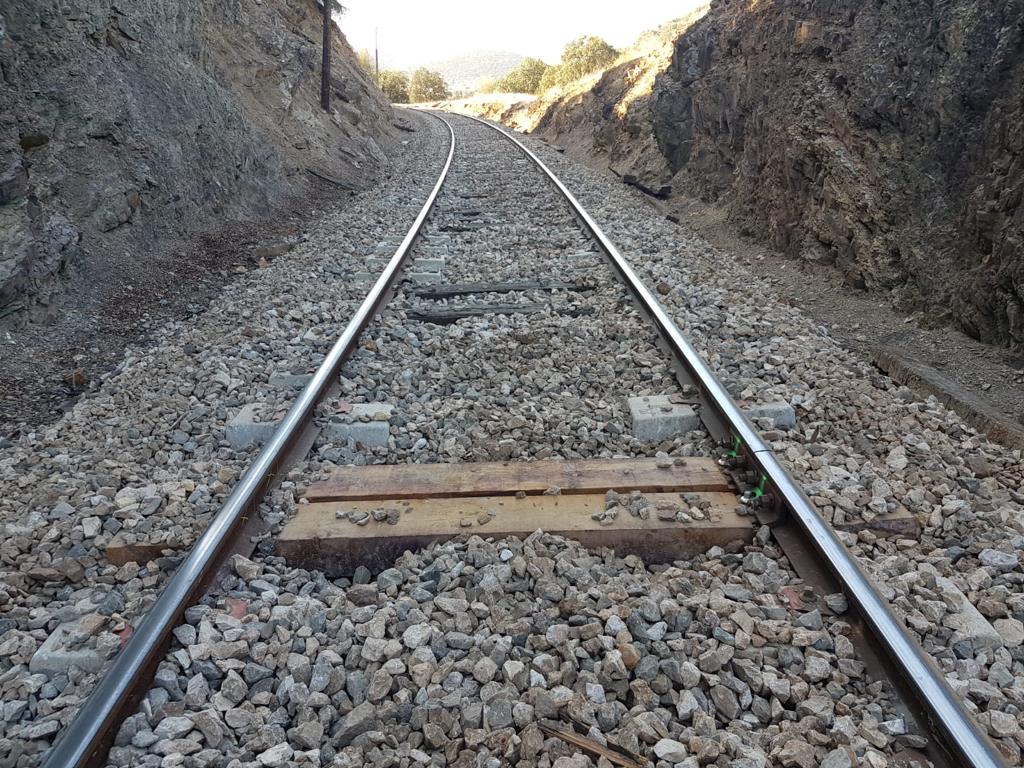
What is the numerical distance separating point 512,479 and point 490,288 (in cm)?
294

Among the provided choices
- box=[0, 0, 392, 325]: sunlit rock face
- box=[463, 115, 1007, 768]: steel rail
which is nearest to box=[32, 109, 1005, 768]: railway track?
box=[463, 115, 1007, 768]: steel rail

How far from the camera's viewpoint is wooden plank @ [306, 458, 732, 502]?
9.10 ft

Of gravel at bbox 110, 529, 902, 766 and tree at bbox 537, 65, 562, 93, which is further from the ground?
tree at bbox 537, 65, 562, 93

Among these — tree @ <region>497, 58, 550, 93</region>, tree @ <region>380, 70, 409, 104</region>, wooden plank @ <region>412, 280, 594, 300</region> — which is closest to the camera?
wooden plank @ <region>412, 280, 594, 300</region>

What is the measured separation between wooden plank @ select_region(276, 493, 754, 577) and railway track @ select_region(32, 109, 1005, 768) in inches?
1.0

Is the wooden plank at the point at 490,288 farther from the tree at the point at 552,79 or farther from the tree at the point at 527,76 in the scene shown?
the tree at the point at 527,76

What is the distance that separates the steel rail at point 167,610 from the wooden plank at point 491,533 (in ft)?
0.72

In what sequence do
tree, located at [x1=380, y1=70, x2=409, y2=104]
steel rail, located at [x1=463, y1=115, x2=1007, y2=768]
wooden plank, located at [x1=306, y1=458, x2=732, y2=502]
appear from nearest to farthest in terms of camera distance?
steel rail, located at [x1=463, y1=115, x2=1007, y2=768] → wooden plank, located at [x1=306, y1=458, x2=732, y2=502] → tree, located at [x1=380, y1=70, x2=409, y2=104]

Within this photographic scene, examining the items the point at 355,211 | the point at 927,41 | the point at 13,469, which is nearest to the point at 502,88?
the point at 355,211

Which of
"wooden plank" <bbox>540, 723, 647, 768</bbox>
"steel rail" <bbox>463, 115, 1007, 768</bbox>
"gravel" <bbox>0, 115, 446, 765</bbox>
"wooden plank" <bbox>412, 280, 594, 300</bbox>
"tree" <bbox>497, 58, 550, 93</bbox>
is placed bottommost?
"gravel" <bbox>0, 115, 446, 765</bbox>

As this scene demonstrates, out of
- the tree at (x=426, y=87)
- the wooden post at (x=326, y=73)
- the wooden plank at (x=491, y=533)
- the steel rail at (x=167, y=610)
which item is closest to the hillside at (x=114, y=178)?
the steel rail at (x=167, y=610)

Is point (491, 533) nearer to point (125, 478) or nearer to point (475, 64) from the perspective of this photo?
point (125, 478)

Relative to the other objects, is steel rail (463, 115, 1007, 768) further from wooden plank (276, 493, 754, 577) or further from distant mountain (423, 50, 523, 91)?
distant mountain (423, 50, 523, 91)

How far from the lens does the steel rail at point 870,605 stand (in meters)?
1.57
